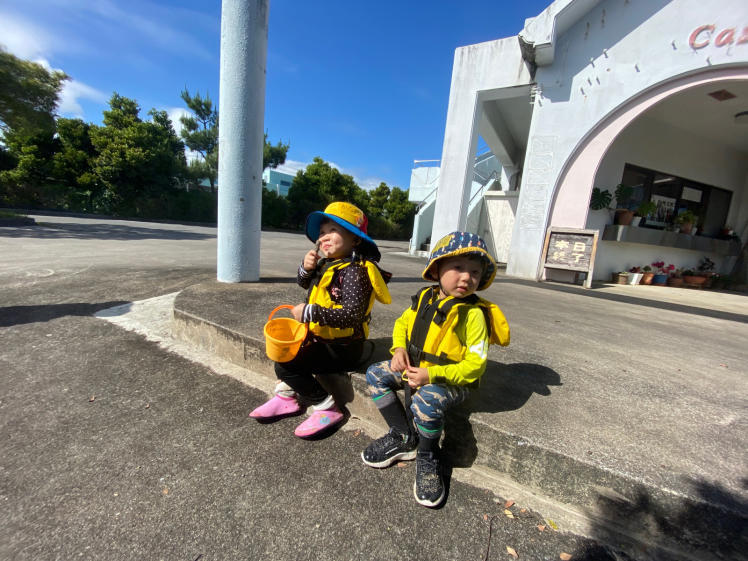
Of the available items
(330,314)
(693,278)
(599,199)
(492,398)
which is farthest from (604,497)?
(693,278)

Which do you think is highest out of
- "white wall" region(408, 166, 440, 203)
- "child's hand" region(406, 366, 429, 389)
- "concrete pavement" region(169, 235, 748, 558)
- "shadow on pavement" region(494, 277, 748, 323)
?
"white wall" region(408, 166, 440, 203)

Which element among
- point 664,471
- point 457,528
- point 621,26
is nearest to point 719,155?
point 621,26

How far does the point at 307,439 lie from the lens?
1972 millimetres

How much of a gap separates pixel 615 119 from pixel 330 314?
8.27 meters

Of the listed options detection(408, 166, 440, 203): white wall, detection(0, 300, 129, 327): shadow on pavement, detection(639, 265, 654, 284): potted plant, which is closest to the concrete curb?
detection(0, 300, 129, 327): shadow on pavement

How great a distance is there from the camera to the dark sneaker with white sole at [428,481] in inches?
61.0

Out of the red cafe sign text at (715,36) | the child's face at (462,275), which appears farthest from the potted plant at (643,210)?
the child's face at (462,275)

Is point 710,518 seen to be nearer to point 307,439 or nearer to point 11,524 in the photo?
point 307,439

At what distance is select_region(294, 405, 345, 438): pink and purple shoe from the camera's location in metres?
1.96

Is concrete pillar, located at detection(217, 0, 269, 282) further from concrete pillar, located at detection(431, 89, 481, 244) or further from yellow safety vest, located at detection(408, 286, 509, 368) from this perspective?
concrete pillar, located at detection(431, 89, 481, 244)

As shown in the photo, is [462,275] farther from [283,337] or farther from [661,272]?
[661,272]

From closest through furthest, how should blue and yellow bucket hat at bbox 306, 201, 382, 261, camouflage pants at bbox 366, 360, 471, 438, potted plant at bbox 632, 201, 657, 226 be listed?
1. camouflage pants at bbox 366, 360, 471, 438
2. blue and yellow bucket hat at bbox 306, 201, 382, 261
3. potted plant at bbox 632, 201, 657, 226

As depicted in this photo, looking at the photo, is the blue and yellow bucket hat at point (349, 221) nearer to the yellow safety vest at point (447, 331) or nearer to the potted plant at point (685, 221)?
the yellow safety vest at point (447, 331)

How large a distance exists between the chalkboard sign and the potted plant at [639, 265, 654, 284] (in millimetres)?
3425
